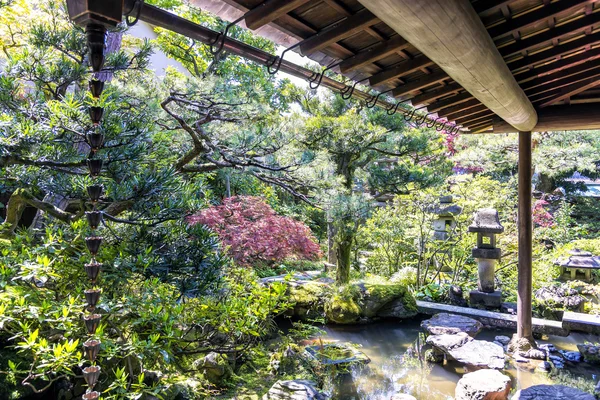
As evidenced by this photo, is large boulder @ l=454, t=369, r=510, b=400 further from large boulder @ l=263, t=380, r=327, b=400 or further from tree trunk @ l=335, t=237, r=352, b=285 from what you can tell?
tree trunk @ l=335, t=237, r=352, b=285

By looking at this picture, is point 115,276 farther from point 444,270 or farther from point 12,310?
point 444,270

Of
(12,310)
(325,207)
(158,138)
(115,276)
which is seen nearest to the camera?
(12,310)

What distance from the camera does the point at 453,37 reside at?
1.11 metres

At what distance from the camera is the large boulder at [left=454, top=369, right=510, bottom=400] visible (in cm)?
334

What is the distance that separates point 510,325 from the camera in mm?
5688

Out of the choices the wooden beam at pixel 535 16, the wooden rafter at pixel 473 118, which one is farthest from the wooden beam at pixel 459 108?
the wooden beam at pixel 535 16

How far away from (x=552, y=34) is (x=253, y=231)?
423cm

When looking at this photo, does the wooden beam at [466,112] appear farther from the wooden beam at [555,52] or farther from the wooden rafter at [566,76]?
the wooden beam at [555,52]

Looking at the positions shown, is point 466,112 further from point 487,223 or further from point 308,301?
point 308,301

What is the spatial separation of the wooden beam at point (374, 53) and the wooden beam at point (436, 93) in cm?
69

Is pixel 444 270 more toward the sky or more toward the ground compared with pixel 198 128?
more toward the ground

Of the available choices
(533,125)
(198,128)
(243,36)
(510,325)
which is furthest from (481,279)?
(243,36)

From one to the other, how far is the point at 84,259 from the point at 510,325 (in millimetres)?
5799

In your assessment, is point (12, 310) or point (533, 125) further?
point (533, 125)
